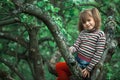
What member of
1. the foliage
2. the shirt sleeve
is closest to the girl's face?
the shirt sleeve

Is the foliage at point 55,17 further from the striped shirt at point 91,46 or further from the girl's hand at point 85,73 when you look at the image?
the girl's hand at point 85,73

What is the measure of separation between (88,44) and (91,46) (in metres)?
0.05

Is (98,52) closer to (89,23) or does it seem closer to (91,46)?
(91,46)

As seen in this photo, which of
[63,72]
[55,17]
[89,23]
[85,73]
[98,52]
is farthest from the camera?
[55,17]

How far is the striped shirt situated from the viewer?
15.5 feet

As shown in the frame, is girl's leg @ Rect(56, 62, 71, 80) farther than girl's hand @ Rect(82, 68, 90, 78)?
Yes

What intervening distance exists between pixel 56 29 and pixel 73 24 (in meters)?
7.67

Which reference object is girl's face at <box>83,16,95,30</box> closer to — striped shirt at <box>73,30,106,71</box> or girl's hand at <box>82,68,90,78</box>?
striped shirt at <box>73,30,106,71</box>

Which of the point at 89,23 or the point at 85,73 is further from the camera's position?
the point at 89,23

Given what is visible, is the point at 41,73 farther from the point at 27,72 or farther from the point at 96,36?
the point at 27,72

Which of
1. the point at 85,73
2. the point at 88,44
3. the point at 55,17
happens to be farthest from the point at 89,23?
the point at 55,17

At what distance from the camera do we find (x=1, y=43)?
429 inches

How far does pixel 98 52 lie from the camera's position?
470 centimetres

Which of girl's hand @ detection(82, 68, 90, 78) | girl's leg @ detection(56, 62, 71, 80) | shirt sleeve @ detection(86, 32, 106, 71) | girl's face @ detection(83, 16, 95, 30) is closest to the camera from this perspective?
girl's hand @ detection(82, 68, 90, 78)
